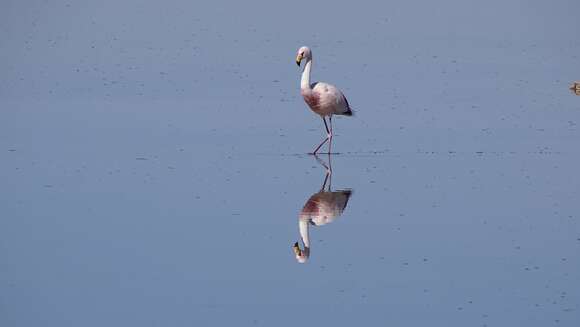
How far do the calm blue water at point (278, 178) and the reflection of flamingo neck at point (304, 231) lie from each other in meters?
0.07

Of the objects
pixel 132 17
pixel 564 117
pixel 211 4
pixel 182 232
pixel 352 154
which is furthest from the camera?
pixel 211 4

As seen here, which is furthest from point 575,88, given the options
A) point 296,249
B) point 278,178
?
point 296,249

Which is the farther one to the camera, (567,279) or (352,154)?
(352,154)

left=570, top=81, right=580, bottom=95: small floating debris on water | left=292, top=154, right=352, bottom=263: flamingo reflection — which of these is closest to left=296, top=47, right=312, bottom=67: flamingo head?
Result: left=292, top=154, right=352, bottom=263: flamingo reflection

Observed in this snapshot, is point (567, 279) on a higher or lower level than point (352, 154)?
lower

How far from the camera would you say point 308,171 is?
46.3ft

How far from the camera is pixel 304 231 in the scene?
37.3 ft

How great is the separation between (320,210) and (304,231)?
90 centimetres

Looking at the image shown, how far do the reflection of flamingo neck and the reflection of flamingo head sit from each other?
89 millimetres

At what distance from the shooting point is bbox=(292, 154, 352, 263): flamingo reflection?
1091cm

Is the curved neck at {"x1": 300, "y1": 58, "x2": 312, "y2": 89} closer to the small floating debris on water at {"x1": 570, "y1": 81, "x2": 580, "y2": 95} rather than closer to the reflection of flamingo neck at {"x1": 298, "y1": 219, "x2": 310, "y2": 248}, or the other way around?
the reflection of flamingo neck at {"x1": 298, "y1": 219, "x2": 310, "y2": 248}

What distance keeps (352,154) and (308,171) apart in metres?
1.20

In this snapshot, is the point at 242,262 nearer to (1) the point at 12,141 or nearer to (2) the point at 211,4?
(1) the point at 12,141

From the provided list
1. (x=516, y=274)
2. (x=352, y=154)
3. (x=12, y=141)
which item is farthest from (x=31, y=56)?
(x=516, y=274)
